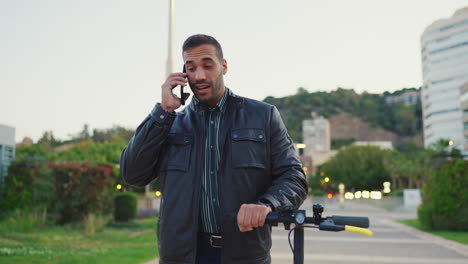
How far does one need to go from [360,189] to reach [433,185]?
7895cm

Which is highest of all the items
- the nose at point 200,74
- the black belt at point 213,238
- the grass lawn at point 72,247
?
the nose at point 200,74

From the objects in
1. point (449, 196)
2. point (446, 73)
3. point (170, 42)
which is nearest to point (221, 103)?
point (170, 42)

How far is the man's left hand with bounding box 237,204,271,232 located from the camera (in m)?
1.93

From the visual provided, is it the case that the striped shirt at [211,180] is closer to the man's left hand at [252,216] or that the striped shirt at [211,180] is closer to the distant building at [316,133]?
the man's left hand at [252,216]

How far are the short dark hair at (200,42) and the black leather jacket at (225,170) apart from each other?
0.82ft

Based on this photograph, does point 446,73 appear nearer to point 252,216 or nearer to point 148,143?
point 148,143

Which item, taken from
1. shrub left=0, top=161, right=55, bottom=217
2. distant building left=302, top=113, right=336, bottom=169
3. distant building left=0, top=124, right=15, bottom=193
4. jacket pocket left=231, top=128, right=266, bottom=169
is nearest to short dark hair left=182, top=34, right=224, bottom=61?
jacket pocket left=231, top=128, right=266, bottom=169

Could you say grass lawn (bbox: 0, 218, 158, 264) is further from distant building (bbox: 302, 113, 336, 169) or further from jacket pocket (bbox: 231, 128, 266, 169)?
distant building (bbox: 302, 113, 336, 169)

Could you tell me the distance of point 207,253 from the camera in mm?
2246

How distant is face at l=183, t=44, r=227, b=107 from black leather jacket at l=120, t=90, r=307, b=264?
114 millimetres

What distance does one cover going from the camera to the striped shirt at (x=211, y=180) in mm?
2230

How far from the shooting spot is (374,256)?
35.5 feet

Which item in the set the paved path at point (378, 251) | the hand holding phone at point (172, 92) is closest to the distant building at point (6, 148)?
the paved path at point (378, 251)

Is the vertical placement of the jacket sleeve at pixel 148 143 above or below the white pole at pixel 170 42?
below
